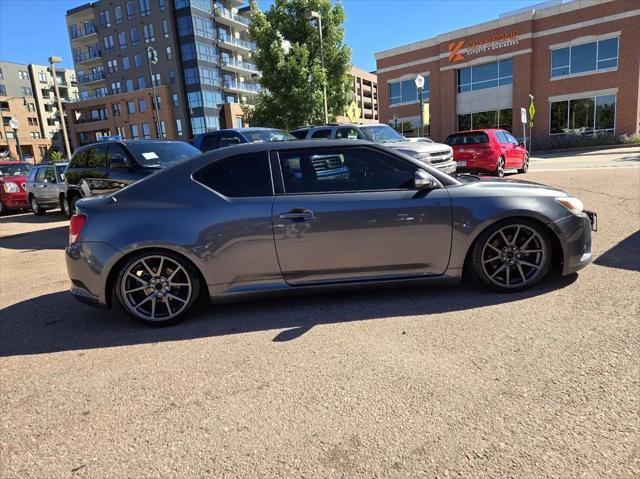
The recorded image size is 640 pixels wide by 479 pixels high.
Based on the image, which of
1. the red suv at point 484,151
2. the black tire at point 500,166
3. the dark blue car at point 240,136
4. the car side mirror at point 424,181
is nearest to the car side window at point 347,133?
the dark blue car at point 240,136

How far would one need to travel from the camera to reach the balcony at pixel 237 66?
62.1m

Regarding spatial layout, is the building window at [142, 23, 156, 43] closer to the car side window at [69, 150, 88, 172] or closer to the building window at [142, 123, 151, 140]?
the building window at [142, 123, 151, 140]

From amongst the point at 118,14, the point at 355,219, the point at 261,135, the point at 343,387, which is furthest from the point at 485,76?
the point at 118,14

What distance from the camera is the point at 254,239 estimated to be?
390cm

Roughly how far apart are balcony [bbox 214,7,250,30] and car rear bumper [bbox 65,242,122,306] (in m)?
64.4

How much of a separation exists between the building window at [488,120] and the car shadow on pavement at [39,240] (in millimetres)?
32067

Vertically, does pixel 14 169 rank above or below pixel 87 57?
below

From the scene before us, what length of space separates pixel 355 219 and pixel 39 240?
8.49 metres

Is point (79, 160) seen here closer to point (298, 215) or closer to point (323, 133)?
point (323, 133)

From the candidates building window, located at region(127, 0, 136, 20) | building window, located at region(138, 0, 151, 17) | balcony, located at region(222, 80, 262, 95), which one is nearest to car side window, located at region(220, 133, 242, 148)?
balcony, located at region(222, 80, 262, 95)

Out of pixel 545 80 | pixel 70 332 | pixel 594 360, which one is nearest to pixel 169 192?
pixel 70 332

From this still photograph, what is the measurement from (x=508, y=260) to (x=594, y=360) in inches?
53.7

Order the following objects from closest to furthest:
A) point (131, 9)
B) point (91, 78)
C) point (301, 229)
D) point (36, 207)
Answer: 1. point (301, 229)
2. point (36, 207)
3. point (131, 9)
4. point (91, 78)

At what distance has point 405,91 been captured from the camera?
4066 cm
